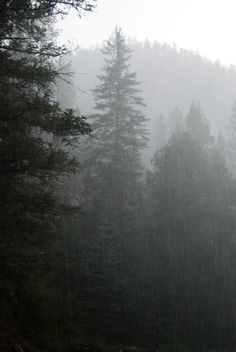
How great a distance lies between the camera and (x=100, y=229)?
2297 centimetres

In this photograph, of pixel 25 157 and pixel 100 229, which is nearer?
pixel 25 157

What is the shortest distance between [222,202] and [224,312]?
9.26 metres

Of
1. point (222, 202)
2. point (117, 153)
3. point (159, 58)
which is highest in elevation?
point (159, 58)

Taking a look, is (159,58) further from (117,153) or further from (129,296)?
(129,296)

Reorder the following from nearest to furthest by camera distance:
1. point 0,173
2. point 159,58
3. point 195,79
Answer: point 0,173
point 195,79
point 159,58

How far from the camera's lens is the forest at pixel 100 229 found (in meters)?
10.1

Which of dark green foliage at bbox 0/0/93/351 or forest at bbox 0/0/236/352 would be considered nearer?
dark green foliage at bbox 0/0/93/351

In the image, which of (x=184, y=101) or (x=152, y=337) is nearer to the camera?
(x=152, y=337)

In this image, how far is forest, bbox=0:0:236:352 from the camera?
10.1 meters

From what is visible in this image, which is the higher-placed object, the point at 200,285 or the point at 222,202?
the point at 222,202

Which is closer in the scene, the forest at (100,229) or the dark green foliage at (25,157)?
the dark green foliage at (25,157)

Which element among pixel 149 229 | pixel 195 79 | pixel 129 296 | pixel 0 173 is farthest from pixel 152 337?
pixel 195 79

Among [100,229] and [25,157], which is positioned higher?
[100,229]

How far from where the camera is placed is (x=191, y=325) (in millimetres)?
22953
